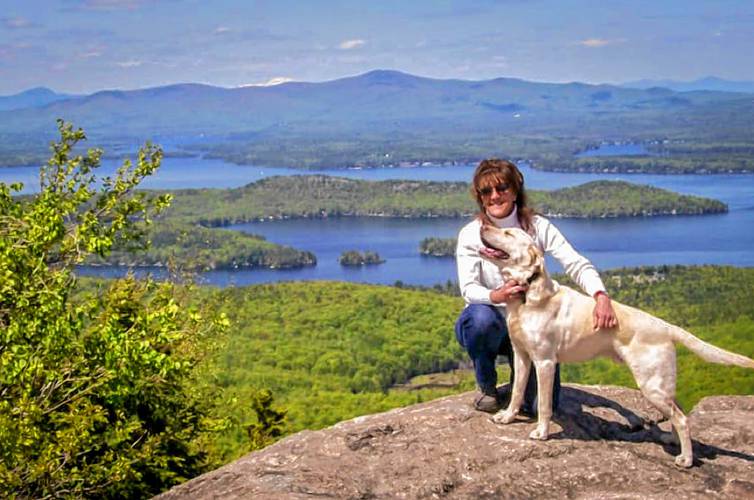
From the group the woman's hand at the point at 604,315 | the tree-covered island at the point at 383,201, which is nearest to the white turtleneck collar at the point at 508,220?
the woman's hand at the point at 604,315

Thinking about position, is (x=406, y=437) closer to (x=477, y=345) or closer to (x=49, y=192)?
(x=477, y=345)

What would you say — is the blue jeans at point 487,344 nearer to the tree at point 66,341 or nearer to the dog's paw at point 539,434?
the dog's paw at point 539,434

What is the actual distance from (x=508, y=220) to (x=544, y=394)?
1.40m

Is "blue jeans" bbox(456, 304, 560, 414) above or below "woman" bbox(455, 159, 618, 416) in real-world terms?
below

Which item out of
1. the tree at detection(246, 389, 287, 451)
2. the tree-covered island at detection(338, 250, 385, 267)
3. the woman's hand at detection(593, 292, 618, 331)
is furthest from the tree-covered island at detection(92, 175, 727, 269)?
the woman's hand at detection(593, 292, 618, 331)

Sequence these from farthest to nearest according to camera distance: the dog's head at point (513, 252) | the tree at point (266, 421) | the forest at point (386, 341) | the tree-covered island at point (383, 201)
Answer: the tree-covered island at point (383, 201)
the forest at point (386, 341)
the tree at point (266, 421)
the dog's head at point (513, 252)

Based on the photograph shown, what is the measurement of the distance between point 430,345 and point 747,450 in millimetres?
52491

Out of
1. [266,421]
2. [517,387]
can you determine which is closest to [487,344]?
[517,387]

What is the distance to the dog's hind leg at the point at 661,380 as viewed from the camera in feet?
21.3

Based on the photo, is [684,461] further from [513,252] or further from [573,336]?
[513,252]

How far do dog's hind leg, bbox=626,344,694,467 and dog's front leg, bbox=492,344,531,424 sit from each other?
807 millimetres

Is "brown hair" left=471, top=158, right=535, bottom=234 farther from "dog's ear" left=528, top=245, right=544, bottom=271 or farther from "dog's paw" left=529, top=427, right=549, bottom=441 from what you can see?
"dog's paw" left=529, top=427, right=549, bottom=441

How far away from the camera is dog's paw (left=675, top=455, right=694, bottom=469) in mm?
6516

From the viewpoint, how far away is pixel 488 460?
657cm
